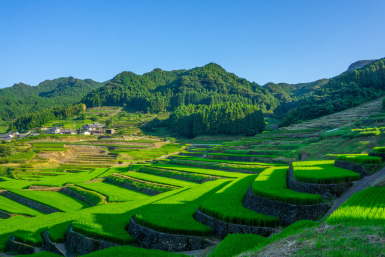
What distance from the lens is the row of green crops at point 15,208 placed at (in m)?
22.1

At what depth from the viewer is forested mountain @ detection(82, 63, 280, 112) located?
121 meters

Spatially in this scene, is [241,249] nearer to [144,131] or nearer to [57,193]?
[57,193]

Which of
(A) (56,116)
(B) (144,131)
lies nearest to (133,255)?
(B) (144,131)

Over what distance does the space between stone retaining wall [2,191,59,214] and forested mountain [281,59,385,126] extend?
55.5m

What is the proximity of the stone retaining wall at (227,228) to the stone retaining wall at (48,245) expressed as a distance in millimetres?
7331

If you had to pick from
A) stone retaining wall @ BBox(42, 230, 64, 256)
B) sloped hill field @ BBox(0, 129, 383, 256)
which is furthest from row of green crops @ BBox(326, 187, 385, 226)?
stone retaining wall @ BBox(42, 230, 64, 256)

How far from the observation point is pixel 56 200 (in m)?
24.1

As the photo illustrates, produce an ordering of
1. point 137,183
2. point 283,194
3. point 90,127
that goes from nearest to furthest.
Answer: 1. point 283,194
2. point 137,183
3. point 90,127

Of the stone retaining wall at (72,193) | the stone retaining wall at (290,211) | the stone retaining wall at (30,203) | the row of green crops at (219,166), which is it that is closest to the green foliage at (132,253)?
the stone retaining wall at (290,211)

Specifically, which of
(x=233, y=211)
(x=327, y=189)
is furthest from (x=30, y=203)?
(x=327, y=189)

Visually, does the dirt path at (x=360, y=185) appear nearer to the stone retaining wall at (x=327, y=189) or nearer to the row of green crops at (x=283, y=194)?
the stone retaining wall at (x=327, y=189)

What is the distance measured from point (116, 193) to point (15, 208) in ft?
28.2

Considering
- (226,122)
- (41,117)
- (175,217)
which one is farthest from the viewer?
(41,117)

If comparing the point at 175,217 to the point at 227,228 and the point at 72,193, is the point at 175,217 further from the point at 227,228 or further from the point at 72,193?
the point at 72,193
